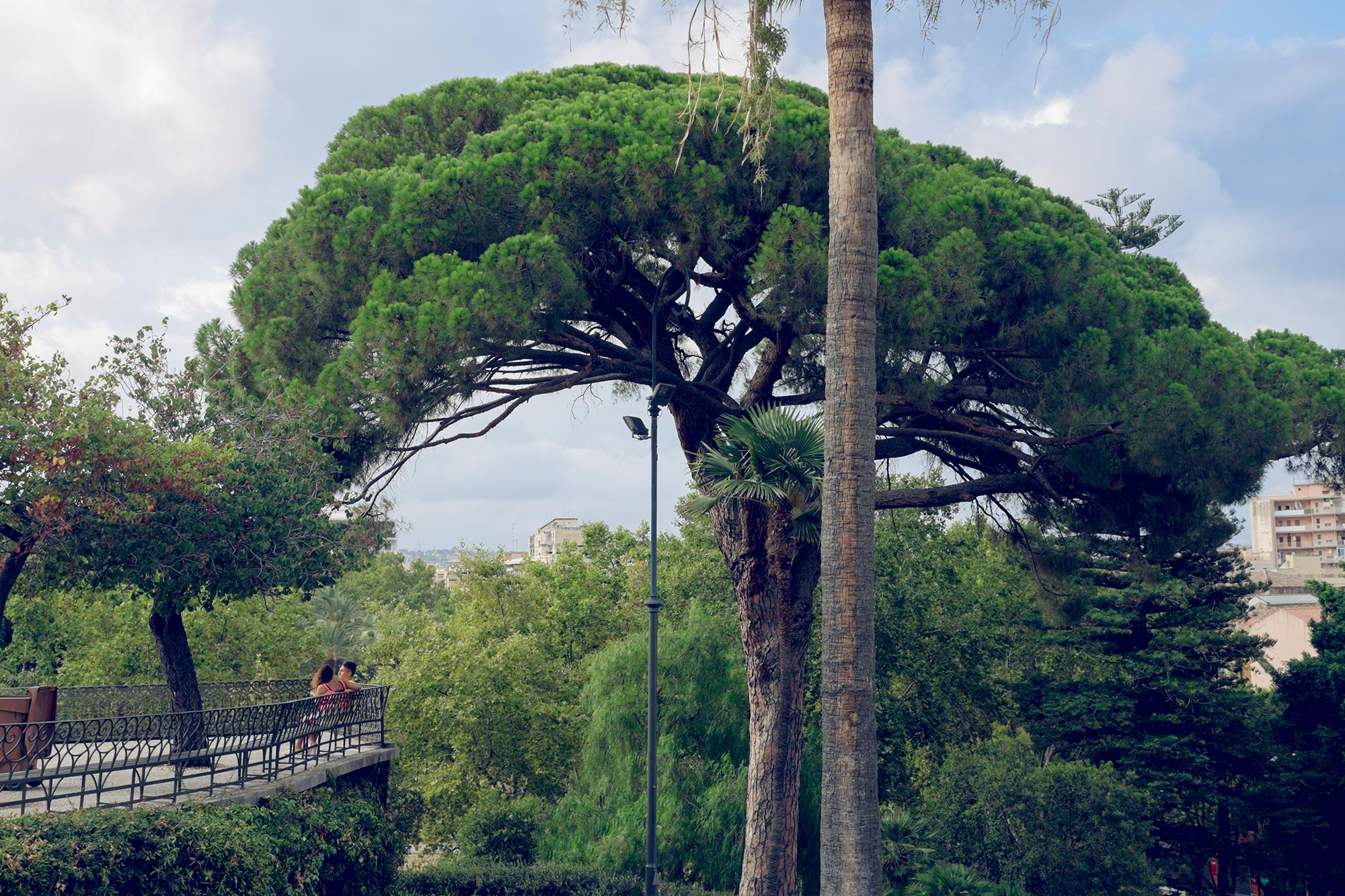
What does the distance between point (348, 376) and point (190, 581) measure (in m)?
3.70

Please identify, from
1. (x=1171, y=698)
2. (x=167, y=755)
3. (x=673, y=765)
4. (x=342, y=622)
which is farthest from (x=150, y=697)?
(x=342, y=622)

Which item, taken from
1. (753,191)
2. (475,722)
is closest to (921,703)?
(475,722)

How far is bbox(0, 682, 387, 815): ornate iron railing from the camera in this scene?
10.6 meters

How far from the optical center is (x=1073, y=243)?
1587cm

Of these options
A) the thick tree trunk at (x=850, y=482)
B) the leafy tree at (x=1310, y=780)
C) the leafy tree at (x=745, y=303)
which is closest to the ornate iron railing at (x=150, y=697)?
the leafy tree at (x=745, y=303)

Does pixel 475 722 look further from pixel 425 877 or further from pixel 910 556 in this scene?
pixel 910 556

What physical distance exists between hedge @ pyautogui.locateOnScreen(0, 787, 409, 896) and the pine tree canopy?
563cm

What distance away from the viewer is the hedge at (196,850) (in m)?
9.09

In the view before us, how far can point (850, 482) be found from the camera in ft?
34.0

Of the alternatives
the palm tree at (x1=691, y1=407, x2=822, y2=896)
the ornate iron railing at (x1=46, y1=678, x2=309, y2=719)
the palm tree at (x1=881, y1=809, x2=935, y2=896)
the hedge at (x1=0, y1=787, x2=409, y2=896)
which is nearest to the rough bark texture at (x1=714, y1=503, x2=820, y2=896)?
the palm tree at (x1=691, y1=407, x2=822, y2=896)

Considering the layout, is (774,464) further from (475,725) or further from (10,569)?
(475,725)

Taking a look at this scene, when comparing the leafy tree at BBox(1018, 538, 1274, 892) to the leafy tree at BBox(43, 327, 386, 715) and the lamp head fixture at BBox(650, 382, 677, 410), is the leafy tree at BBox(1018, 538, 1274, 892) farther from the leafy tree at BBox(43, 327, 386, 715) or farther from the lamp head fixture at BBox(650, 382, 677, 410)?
the leafy tree at BBox(43, 327, 386, 715)

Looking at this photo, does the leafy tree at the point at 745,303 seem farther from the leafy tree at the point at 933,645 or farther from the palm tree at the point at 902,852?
the leafy tree at the point at 933,645

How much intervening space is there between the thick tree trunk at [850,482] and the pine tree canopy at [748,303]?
12.3 ft
